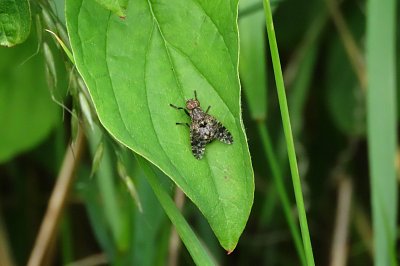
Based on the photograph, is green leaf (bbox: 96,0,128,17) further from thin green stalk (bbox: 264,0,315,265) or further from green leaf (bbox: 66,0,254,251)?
thin green stalk (bbox: 264,0,315,265)

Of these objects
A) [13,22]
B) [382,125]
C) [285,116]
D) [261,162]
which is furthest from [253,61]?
[261,162]

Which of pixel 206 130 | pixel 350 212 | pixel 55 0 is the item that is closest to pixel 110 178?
pixel 55 0

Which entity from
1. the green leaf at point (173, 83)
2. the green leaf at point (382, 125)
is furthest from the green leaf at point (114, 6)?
the green leaf at point (382, 125)

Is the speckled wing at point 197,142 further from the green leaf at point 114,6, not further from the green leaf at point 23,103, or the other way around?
the green leaf at point 23,103

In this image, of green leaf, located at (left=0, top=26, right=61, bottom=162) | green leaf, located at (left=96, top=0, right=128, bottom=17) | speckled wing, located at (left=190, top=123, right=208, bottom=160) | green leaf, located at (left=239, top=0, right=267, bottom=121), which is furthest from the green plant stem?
green leaf, located at (left=0, top=26, right=61, bottom=162)

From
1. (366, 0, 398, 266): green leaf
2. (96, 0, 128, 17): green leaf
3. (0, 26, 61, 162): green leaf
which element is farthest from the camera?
(0, 26, 61, 162): green leaf

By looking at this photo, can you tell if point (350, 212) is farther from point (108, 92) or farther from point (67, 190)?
point (108, 92)
